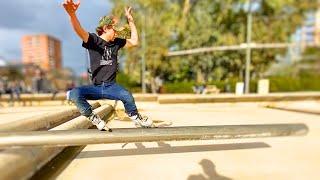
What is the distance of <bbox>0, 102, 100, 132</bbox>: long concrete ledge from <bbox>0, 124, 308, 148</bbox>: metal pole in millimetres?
589

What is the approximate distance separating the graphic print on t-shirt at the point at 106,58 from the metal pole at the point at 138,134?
2.92 ft

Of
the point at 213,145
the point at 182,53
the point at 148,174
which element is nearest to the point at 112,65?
→ the point at 148,174

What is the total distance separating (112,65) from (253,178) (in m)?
2.19

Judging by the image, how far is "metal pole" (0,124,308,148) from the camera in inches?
141

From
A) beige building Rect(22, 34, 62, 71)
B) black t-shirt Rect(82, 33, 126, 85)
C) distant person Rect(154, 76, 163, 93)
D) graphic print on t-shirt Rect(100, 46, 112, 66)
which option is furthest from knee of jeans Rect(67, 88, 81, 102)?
beige building Rect(22, 34, 62, 71)

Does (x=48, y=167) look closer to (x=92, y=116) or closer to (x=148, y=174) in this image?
(x=92, y=116)

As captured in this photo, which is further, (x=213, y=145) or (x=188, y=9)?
(x=188, y=9)

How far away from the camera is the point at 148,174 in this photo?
4191mm

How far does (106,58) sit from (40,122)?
2180mm

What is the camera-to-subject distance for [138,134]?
13.1ft

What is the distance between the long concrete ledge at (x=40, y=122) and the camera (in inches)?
176

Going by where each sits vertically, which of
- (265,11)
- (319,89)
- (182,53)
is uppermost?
(265,11)

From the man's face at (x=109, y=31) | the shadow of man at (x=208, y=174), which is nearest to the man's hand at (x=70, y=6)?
the man's face at (x=109, y=31)

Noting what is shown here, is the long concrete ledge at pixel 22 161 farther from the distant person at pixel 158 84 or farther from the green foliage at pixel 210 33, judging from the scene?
the green foliage at pixel 210 33
